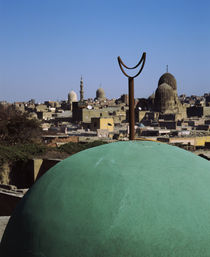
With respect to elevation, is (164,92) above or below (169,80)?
below

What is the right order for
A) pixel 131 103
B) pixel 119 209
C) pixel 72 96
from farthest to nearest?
→ pixel 72 96
pixel 131 103
pixel 119 209

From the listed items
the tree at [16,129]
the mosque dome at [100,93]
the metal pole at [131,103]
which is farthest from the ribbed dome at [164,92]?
the metal pole at [131,103]

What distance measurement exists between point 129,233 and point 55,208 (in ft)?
1.82

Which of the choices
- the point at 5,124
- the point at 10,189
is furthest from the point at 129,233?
the point at 5,124

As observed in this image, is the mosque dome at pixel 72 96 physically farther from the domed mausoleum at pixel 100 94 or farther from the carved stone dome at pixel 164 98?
the carved stone dome at pixel 164 98

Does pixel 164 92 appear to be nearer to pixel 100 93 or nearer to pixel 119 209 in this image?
pixel 100 93

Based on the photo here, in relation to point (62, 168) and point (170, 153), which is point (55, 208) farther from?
point (170, 153)

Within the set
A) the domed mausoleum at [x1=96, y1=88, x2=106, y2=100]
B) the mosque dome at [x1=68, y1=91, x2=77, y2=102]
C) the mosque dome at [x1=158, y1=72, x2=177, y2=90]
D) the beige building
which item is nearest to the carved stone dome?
the mosque dome at [x1=158, y1=72, x2=177, y2=90]

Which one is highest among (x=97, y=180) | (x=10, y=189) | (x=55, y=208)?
(x=97, y=180)

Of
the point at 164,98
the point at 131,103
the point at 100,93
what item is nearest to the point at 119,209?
the point at 131,103

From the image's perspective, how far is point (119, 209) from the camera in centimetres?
271

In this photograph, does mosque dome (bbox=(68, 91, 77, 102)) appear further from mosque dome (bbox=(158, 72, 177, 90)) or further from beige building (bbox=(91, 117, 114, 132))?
beige building (bbox=(91, 117, 114, 132))

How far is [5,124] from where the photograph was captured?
66.9ft

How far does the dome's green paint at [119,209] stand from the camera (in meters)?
2.61
